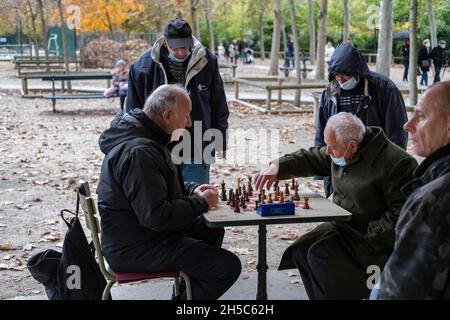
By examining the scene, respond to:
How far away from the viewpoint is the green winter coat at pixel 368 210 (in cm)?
408

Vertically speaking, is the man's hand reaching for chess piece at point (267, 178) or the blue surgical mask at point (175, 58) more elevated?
the blue surgical mask at point (175, 58)

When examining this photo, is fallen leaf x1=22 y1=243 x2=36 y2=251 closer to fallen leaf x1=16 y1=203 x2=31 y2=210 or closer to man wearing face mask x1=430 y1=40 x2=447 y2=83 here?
fallen leaf x1=16 y1=203 x2=31 y2=210

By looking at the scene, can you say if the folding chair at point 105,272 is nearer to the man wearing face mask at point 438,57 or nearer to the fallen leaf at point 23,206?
the fallen leaf at point 23,206

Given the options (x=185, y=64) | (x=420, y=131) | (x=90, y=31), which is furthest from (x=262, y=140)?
(x=90, y=31)

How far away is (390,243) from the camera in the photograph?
409cm

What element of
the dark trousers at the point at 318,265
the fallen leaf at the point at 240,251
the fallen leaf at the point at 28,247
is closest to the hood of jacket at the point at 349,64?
the dark trousers at the point at 318,265

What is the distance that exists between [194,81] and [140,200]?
6.94ft

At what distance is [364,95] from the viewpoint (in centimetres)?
529

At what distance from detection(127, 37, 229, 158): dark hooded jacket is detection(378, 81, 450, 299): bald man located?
3.07 meters

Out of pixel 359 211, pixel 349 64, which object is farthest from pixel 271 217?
pixel 349 64

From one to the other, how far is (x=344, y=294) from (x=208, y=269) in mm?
875

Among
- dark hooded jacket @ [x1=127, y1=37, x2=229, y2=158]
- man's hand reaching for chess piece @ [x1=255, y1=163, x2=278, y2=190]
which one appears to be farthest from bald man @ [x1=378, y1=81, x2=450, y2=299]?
dark hooded jacket @ [x1=127, y1=37, x2=229, y2=158]
